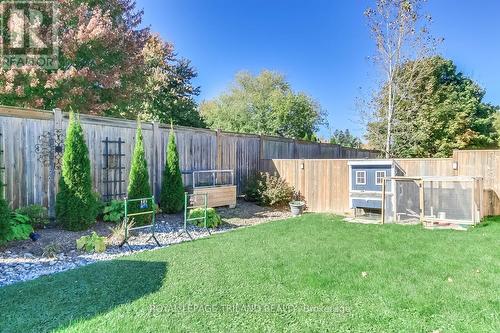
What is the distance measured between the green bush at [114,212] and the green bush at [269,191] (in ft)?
13.9

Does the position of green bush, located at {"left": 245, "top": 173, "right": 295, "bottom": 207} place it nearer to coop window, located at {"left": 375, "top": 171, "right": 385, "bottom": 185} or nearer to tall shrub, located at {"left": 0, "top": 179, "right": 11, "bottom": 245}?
coop window, located at {"left": 375, "top": 171, "right": 385, "bottom": 185}

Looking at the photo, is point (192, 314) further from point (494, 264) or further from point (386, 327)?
point (494, 264)

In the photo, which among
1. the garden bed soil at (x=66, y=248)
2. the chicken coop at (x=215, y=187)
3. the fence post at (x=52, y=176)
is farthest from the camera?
the chicken coop at (x=215, y=187)

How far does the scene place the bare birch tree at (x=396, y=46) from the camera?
11.1m

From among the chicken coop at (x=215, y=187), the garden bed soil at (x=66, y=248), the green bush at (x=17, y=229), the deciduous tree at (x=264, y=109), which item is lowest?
the garden bed soil at (x=66, y=248)

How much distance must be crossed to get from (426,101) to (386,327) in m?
13.8

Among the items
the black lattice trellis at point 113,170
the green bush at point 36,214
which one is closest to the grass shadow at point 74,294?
the green bush at point 36,214

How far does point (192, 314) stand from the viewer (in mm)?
2658

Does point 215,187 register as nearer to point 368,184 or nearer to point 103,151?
point 103,151

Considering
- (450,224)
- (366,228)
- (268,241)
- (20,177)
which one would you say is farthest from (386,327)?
(20,177)

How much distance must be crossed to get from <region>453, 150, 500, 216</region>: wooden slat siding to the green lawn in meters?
2.97

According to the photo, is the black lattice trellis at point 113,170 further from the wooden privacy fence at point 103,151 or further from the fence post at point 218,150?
the fence post at point 218,150

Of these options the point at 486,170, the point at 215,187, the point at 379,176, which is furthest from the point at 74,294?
the point at 486,170

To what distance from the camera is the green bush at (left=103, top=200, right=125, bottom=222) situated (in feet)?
22.0
